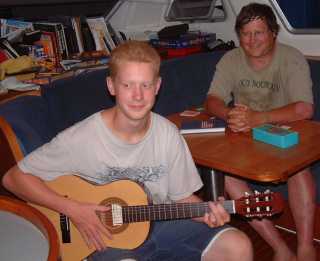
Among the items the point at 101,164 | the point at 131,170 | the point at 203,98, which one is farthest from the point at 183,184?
the point at 203,98

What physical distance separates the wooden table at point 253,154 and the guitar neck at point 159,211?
227 millimetres

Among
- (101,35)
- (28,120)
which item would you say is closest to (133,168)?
(28,120)

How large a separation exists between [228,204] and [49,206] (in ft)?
2.18

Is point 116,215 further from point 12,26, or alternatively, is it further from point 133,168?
point 12,26

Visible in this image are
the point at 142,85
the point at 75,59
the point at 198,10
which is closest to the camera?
the point at 142,85

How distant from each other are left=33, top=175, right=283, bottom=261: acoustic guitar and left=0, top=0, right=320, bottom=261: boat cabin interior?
22 cm

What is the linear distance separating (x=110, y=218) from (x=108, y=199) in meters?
0.07

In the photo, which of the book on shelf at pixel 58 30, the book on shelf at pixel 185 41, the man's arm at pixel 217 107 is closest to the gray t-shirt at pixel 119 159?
the man's arm at pixel 217 107

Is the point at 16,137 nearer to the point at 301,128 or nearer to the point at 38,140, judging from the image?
the point at 38,140

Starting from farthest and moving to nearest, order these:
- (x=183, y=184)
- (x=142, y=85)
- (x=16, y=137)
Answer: (x=16, y=137) < (x=183, y=184) < (x=142, y=85)

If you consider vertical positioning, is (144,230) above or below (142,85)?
below

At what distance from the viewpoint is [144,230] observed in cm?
182

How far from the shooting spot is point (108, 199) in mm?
1827

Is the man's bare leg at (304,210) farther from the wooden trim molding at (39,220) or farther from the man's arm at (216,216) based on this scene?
the wooden trim molding at (39,220)
